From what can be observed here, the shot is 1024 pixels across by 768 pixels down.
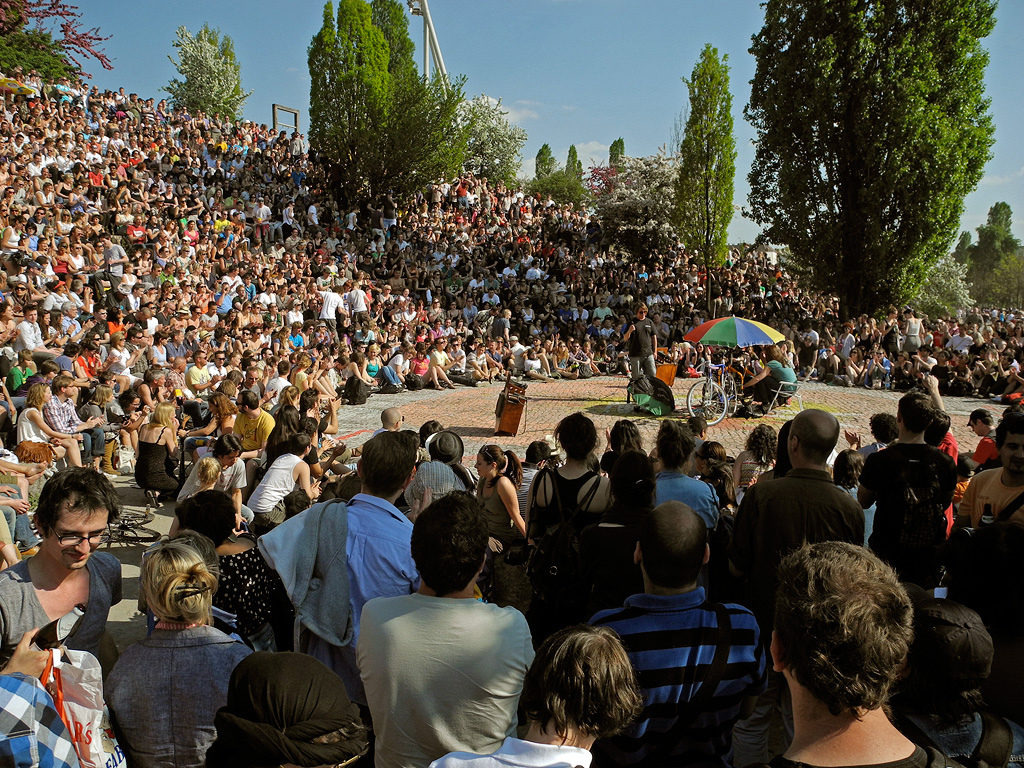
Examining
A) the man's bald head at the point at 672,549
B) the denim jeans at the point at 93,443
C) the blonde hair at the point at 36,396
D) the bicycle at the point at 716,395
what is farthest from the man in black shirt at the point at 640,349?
the man's bald head at the point at 672,549

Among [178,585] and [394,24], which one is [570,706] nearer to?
[178,585]

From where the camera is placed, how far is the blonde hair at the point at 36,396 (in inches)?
313

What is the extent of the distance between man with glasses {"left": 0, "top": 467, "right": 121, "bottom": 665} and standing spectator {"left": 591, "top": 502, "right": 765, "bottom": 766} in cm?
205

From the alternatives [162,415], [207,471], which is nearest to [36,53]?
[162,415]

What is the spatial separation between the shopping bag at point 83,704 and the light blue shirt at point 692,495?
2.55 m

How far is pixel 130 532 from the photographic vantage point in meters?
6.91

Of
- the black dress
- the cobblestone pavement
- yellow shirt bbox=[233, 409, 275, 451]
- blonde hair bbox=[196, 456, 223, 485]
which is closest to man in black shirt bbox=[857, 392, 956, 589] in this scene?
blonde hair bbox=[196, 456, 223, 485]

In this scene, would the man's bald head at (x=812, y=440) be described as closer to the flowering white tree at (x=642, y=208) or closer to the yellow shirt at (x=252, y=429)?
the yellow shirt at (x=252, y=429)

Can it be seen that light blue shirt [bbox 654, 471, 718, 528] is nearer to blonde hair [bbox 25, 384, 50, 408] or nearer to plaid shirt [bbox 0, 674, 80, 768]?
plaid shirt [bbox 0, 674, 80, 768]

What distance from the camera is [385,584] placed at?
3000 millimetres

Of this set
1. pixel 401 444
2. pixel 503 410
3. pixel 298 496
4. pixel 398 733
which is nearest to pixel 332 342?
pixel 503 410

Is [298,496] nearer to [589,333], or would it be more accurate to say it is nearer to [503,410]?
[503,410]

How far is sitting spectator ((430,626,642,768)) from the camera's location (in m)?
1.82

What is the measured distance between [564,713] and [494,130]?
44184 millimetres
